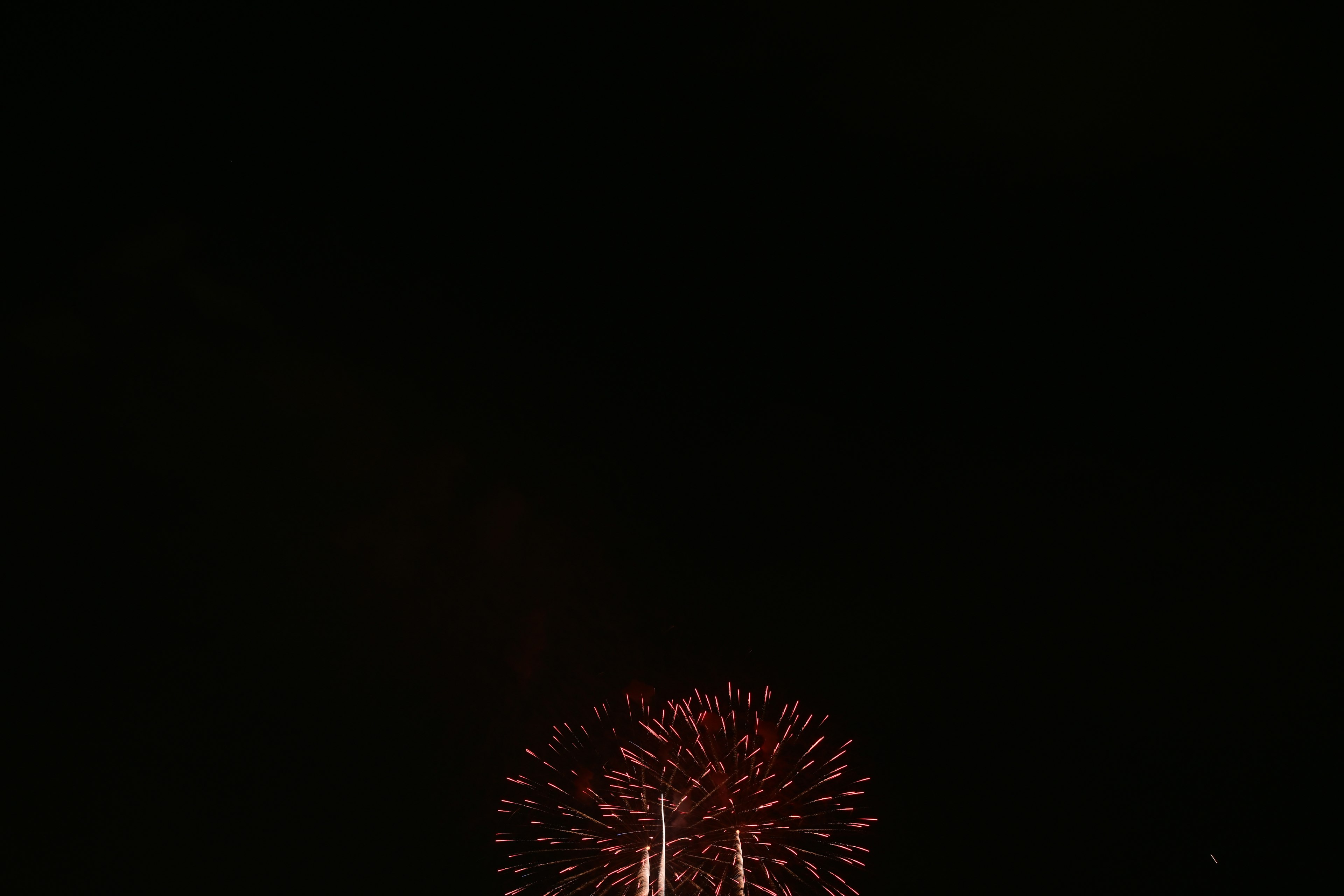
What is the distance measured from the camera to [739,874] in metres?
9.24

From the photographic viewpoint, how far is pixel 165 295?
9727 millimetres

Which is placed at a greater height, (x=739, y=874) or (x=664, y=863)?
(x=664, y=863)

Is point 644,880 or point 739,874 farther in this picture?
point 644,880

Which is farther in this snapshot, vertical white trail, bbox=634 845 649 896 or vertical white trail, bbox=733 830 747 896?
vertical white trail, bbox=634 845 649 896

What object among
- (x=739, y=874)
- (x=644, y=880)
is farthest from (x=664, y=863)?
(x=739, y=874)

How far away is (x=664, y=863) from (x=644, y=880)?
56cm

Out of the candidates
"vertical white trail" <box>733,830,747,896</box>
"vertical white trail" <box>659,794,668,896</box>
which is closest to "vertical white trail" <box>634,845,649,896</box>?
"vertical white trail" <box>659,794,668,896</box>

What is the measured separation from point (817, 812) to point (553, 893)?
11.2 feet

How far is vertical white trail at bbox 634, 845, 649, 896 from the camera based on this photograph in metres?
9.47

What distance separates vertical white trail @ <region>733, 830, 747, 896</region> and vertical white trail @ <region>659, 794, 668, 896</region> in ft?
2.67

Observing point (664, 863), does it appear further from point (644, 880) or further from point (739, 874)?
point (739, 874)

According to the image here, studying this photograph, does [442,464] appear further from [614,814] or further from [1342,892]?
[1342,892]

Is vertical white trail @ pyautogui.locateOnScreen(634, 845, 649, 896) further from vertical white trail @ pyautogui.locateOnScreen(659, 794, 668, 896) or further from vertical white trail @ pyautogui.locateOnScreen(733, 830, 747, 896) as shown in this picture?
vertical white trail @ pyautogui.locateOnScreen(733, 830, 747, 896)

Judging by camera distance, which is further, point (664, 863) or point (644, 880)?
point (644, 880)
